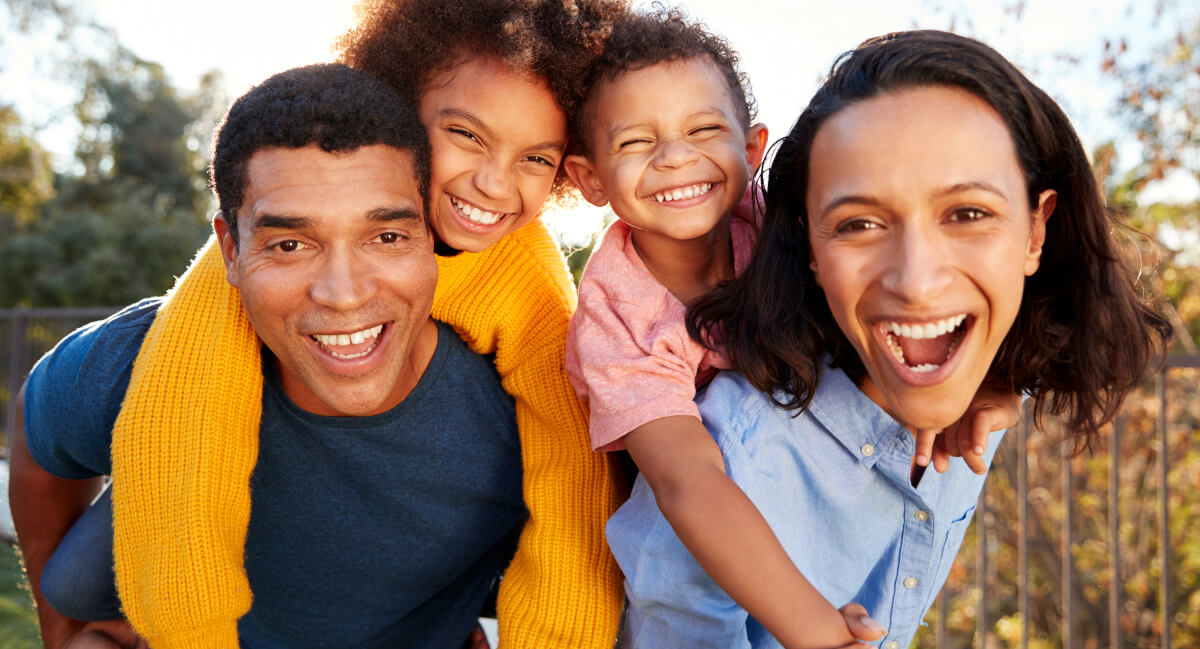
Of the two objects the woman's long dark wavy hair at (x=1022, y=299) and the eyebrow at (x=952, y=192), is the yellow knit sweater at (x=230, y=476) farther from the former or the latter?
the eyebrow at (x=952, y=192)

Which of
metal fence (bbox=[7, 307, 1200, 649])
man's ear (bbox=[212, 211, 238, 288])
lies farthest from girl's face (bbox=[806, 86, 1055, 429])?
metal fence (bbox=[7, 307, 1200, 649])

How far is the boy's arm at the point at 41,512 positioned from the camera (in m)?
2.88

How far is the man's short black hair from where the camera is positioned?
2.35 meters

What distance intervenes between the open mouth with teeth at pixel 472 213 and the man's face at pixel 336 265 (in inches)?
6.5

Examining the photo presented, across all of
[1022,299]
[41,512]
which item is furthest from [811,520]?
[41,512]

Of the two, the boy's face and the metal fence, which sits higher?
the boy's face

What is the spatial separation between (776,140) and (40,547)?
2.66m

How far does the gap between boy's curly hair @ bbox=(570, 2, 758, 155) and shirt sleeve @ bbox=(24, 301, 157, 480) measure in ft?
4.71

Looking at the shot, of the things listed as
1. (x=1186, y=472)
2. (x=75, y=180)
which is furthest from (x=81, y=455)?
(x=75, y=180)

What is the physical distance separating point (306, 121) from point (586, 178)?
836 millimetres

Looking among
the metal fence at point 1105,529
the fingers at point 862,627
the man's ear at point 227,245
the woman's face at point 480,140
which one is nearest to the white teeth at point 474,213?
the woman's face at point 480,140

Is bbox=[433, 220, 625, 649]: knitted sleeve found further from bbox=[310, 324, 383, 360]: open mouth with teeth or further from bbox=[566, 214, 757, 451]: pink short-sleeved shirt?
bbox=[310, 324, 383, 360]: open mouth with teeth

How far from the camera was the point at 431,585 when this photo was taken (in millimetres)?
2902

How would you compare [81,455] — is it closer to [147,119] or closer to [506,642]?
[506,642]
